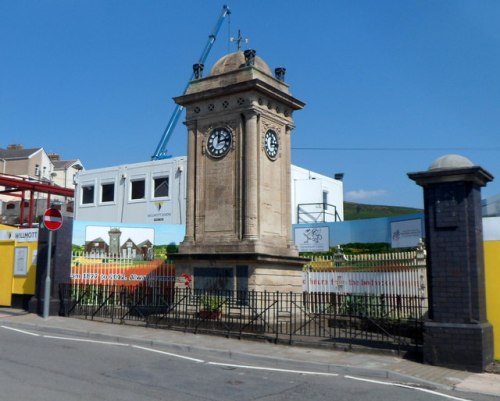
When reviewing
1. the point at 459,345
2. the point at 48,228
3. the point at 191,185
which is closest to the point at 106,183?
the point at 191,185

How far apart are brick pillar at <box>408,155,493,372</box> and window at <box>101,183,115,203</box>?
36.8m

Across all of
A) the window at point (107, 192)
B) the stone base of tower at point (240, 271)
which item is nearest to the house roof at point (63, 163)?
the window at point (107, 192)

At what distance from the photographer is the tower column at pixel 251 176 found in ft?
53.5

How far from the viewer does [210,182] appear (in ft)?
57.7

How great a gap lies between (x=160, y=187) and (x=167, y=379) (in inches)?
1335

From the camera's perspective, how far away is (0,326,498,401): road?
7766mm

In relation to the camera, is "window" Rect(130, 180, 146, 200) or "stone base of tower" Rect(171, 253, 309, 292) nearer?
"stone base of tower" Rect(171, 253, 309, 292)

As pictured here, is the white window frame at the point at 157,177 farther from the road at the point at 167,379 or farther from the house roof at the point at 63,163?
the house roof at the point at 63,163

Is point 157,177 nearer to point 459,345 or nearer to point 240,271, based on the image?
point 240,271

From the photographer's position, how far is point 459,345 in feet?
34.6

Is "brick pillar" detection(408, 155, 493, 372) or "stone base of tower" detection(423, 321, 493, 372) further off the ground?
"brick pillar" detection(408, 155, 493, 372)

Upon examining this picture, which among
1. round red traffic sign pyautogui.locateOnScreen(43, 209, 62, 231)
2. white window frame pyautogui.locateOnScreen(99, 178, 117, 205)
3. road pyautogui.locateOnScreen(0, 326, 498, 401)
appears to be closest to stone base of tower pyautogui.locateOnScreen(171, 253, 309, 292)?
round red traffic sign pyautogui.locateOnScreen(43, 209, 62, 231)

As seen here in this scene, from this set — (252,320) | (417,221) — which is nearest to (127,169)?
(417,221)

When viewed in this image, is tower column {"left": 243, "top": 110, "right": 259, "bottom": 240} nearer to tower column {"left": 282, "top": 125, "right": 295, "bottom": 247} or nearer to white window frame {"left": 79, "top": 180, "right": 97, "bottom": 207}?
tower column {"left": 282, "top": 125, "right": 295, "bottom": 247}
